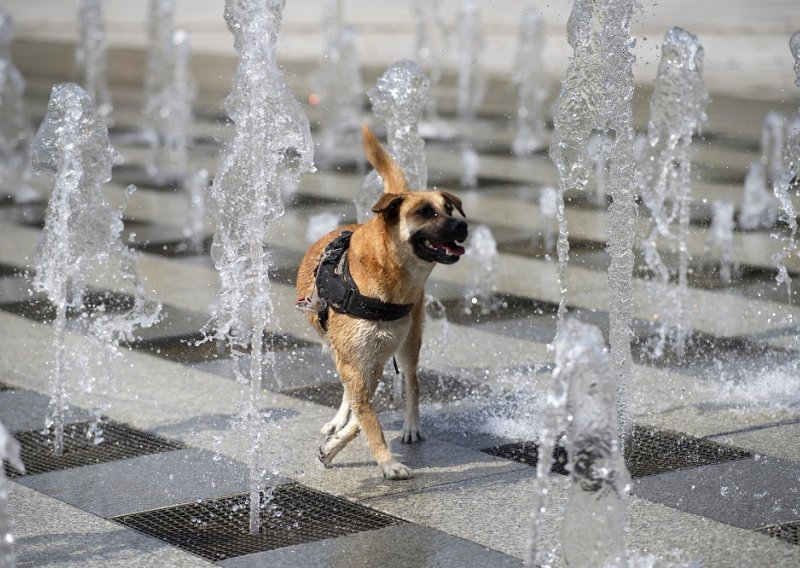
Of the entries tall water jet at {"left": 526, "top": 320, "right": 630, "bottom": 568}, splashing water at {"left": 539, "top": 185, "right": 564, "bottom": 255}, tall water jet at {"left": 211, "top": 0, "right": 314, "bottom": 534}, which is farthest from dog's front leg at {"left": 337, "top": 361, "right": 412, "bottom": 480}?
splashing water at {"left": 539, "top": 185, "right": 564, "bottom": 255}

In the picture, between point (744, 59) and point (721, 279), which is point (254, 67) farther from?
point (744, 59)

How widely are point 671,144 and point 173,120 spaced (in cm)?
582

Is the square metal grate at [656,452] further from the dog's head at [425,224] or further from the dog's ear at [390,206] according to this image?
the dog's ear at [390,206]

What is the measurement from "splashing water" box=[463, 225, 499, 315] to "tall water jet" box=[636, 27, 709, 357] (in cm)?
79

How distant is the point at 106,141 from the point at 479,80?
9340 mm

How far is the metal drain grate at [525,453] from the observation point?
4.56 meters

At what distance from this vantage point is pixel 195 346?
19.9 feet

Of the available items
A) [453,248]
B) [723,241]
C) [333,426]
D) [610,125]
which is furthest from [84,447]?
[723,241]

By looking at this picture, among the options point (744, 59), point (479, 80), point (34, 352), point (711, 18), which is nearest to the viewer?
point (34, 352)

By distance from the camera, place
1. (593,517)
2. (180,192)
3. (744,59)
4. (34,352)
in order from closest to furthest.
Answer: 1. (593,517)
2. (34,352)
3. (180,192)
4. (744,59)

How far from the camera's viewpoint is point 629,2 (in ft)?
17.4

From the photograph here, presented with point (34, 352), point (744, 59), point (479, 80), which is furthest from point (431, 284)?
Result: point (744, 59)

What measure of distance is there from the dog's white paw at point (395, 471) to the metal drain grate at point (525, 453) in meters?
0.39

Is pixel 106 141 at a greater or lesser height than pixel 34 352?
greater
